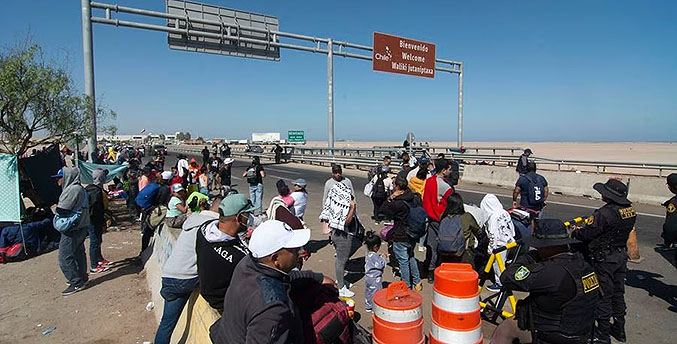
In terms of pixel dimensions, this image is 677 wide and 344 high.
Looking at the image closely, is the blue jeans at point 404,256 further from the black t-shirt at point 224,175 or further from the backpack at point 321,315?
the black t-shirt at point 224,175

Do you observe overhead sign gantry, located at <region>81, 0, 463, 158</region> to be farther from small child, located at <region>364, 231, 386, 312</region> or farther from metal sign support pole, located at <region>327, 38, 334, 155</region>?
small child, located at <region>364, 231, 386, 312</region>

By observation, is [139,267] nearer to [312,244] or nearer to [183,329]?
[312,244]

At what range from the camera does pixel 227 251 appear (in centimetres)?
285

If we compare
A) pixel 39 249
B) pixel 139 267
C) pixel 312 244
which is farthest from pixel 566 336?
pixel 39 249

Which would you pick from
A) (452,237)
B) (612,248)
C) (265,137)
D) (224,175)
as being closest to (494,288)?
(452,237)

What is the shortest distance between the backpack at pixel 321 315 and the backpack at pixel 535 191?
582 cm

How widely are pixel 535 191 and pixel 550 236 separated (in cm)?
455

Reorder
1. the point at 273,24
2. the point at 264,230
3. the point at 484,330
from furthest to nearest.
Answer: the point at 273,24 → the point at 484,330 → the point at 264,230

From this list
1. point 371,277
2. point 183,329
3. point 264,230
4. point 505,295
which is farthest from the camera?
point 371,277

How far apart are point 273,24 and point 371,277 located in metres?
17.1

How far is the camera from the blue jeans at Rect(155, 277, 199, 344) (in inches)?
141

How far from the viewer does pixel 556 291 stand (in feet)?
9.08

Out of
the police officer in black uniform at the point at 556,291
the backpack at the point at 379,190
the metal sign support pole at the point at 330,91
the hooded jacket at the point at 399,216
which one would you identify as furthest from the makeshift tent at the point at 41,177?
the metal sign support pole at the point at 330,91

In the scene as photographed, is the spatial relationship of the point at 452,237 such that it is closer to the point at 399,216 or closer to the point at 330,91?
the point at 399,216
